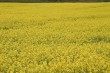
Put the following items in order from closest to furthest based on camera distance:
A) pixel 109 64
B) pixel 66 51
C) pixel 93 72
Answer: pixel 93 72 → pixel 109 64 → pixel 66 51

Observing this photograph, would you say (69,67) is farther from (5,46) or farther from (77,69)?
(5,46)

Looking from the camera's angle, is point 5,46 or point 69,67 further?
point 5,46

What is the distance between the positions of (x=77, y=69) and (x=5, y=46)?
416 centimetres

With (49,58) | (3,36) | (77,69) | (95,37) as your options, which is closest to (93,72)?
(77,69)

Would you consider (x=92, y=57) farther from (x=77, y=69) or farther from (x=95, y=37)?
(x=95, y=37)

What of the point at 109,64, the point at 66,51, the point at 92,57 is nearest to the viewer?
the point at 109,64

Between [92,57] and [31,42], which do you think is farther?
[31,42]

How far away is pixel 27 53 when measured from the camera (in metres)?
9.91

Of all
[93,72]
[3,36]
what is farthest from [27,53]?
[3,36]

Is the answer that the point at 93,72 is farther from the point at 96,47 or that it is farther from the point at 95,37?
the point at 95,37

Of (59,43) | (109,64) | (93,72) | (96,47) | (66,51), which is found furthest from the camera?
(59,43)

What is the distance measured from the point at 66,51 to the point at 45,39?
2.78 m

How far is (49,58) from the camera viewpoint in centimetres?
919

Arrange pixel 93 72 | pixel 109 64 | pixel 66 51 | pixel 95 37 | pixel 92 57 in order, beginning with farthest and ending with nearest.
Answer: pixel 95 37 < pixel 66 51 < pixel 92 57 < pixel 109 64 < pixel 93 72
